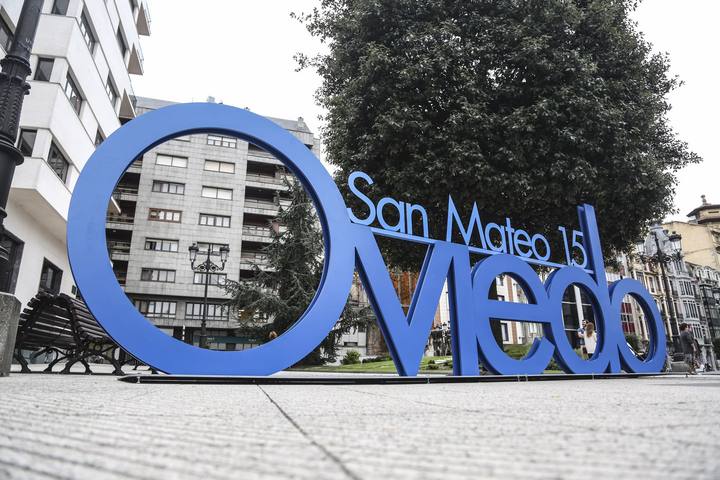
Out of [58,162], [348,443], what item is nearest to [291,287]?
[58,162]

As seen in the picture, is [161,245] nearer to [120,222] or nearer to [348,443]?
[120,222]

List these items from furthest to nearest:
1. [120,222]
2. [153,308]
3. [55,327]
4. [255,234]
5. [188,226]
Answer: [255,234]
[188,226]
[120,222]
[153,308]
[55,327]

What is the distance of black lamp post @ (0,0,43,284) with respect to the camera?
473 centimetres

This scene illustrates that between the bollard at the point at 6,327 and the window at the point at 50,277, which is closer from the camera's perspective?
the bollard at the point at 6,327

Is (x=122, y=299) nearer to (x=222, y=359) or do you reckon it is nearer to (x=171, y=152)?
(x=222, y=359)

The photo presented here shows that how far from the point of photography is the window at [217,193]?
4022cm

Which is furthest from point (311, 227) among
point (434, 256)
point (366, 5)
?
point (434, 256)

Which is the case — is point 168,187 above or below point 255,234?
above

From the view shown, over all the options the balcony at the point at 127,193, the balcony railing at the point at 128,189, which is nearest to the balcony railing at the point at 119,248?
the balcony at the point at 127,193

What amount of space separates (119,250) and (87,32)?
76.4 ft

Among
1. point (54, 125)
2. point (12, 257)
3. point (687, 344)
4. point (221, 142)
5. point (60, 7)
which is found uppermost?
point (221, 142)

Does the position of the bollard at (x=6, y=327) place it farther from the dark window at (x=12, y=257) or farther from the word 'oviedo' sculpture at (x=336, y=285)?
the dark window at (x=12, y=257)

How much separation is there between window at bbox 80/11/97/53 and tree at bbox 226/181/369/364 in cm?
1181

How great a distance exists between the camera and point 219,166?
136ft
